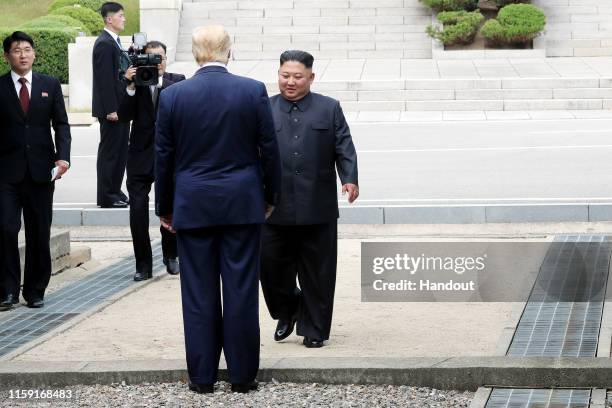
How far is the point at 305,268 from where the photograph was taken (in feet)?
26.0

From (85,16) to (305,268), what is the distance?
21.4 m

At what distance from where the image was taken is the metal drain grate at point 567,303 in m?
7.59

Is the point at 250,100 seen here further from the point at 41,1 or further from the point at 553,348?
the point at 41,1

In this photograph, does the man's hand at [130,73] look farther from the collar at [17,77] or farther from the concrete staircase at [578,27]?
the concrete staircase at [578,27]

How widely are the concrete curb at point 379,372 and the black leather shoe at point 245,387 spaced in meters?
0.15

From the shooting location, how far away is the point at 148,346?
311 inches

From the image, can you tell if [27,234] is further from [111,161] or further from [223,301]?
[111,161]

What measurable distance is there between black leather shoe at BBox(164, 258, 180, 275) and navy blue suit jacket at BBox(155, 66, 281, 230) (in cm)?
375

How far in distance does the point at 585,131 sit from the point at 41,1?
747 inches

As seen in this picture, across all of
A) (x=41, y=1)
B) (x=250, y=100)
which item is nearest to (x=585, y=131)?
(x=250, y=100)

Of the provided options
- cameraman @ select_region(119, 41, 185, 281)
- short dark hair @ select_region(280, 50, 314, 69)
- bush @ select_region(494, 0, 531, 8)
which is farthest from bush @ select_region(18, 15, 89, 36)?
short dark hair @ select_region(280, 50, 314, 69)

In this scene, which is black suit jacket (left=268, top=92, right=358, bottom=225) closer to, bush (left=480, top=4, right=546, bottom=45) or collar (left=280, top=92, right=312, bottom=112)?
collar (left=280, top=92, right=312, bottom=112)

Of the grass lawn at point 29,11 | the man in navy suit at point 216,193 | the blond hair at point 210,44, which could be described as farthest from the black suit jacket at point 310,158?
the grass lawn at point 29,11

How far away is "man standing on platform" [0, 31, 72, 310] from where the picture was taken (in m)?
9.17
